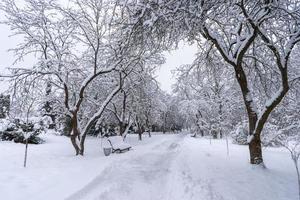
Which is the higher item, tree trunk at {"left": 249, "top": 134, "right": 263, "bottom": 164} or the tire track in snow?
tree trunk at {"left": 249, "top": 134, "right": 263, "bottom": 164}

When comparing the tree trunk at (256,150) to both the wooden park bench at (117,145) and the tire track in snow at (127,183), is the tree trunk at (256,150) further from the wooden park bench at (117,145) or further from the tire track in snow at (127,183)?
the wooden park bench at (117,145)

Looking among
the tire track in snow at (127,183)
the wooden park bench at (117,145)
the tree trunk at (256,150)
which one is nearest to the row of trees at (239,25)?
the tree trunk at (256,150)

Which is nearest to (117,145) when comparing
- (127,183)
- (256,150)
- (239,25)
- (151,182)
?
(151,182)

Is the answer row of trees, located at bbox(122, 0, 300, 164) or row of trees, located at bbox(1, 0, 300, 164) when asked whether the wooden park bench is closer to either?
row of trees, located at bbox(1, 0, 300, 164)

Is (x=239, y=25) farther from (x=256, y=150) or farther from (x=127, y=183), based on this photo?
(x=127, y=183)

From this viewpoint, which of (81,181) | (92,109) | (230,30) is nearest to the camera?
(81,181)

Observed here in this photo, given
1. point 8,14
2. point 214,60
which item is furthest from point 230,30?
point 8,14

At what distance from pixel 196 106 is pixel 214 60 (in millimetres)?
28984

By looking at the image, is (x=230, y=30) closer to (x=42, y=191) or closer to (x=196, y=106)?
(x=42, y=191)

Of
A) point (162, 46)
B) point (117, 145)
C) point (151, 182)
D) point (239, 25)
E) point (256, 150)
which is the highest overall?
point (239, 25)

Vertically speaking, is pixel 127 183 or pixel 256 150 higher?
pixel 256 150

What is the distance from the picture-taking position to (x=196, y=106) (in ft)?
133

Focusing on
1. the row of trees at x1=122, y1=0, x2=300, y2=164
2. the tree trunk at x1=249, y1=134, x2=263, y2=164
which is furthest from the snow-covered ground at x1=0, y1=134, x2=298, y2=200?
the row of trees at x1=122, y1=0, x2=300, y2=164

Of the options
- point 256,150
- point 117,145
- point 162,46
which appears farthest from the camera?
point 117,145
